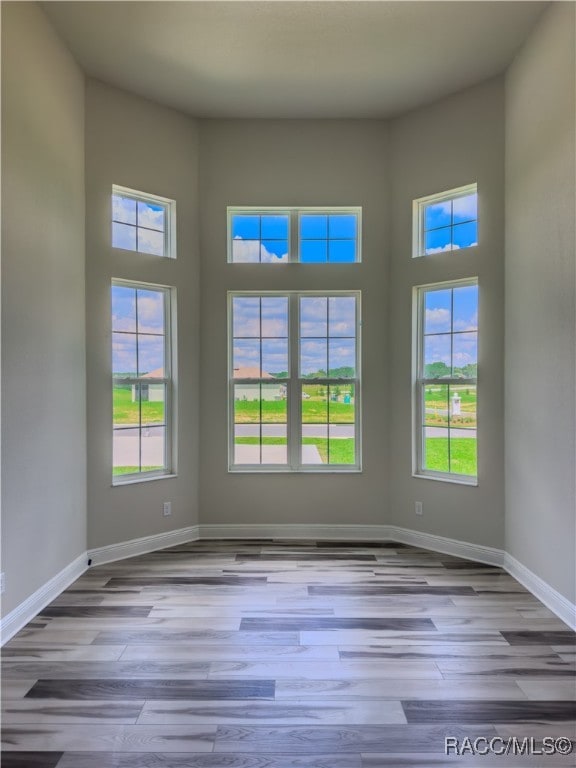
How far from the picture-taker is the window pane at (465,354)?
383cm

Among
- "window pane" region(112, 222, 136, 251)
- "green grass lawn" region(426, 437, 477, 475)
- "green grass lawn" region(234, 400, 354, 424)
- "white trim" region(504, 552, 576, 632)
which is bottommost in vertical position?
"white trim" region(504, 552, 576, 632)

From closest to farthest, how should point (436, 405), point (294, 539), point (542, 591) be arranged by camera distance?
point (542, 591) < point (436, 405) < point (294, 539)

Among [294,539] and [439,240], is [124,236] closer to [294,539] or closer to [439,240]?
[439,240]

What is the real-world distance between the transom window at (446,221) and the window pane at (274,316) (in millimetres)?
1284

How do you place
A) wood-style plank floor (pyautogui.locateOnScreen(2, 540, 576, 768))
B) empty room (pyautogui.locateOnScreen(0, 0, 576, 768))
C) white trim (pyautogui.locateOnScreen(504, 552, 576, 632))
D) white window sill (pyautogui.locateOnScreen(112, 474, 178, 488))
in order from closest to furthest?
wood-style plank floor (pyautogui.locateOnScreen(2, 540, 576, 768)) < empty room (pyautogui.locateOnScreen(0, 0, 576, 768)) < white trim (pyautogui.locateOnScreen(504, 552, 576, 632)) < white window sill (pyautogui.locateOnScreen(112, 474, 178, 488))

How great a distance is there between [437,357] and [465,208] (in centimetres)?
127

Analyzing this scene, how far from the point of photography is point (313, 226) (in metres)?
4.32

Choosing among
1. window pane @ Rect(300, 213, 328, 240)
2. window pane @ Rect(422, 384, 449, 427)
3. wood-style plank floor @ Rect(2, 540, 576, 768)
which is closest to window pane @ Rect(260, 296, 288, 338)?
window pane @ Rect(300, 213, 328, 240)

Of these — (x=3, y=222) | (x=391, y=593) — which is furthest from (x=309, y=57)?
(x=391, y=593)

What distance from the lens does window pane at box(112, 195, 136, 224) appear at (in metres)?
3.81

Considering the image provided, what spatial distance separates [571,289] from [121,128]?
11.7ft

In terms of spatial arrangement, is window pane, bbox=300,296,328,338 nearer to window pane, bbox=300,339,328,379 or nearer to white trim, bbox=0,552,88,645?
window pane, bbox=300,339,328,379

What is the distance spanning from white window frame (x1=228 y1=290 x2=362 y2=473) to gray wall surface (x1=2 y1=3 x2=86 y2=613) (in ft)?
4.27

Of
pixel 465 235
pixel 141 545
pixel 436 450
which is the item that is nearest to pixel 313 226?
pixel 465 235
